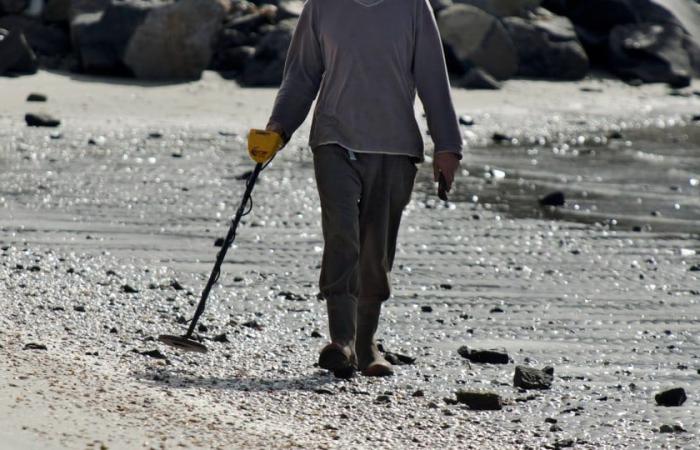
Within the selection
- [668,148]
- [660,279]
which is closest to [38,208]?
[660,279]

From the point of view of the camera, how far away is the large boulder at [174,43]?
1828 centimetres

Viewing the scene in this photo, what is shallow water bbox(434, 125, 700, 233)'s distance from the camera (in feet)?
39.4

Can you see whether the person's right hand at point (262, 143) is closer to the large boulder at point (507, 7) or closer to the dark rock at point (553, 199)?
the dark rock at point (553, 199)

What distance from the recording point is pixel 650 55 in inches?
871

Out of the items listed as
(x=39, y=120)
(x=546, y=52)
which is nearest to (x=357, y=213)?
(x=39, y=120)

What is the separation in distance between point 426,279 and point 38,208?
9.69 feet

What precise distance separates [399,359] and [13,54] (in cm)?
1132

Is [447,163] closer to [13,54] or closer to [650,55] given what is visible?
[13,54]

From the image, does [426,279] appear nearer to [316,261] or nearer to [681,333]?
[316,261]

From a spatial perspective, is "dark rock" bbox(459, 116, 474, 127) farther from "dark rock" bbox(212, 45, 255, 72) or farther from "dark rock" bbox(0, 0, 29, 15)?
"dark rock" bbox(0, 0, 29, 15)

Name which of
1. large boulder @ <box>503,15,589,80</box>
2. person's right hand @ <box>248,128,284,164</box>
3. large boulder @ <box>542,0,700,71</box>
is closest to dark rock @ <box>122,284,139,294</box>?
person's right hand @ <box>248,128,284,164</box>

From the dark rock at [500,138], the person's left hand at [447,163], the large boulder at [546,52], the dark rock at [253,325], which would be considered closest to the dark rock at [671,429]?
the person's left hand at [447,163]

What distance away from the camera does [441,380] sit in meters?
6.72

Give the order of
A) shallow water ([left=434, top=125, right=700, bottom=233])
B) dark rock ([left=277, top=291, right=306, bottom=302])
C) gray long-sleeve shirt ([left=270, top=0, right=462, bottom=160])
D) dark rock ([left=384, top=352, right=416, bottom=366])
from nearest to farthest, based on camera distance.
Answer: gray long-sleeve shirt ([left=270, top=0, right=462, bottom=160])
dark rock ([left=384, top=352, right=416, bottom=366])
dark rock ([left=277, top=291, right=306, bottom=302])
shallow water ([left=434, top=125, right=700, bottom=233])
